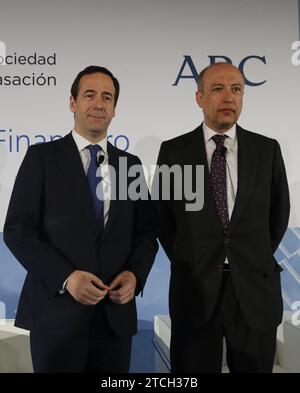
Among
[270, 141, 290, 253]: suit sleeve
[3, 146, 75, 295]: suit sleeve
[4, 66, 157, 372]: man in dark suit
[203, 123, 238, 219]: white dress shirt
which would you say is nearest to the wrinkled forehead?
[203, 123, 238, 219]: white dress shirt

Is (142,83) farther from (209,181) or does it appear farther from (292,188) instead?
(292,188)

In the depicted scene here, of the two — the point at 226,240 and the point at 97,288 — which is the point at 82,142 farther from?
the point at 226,240

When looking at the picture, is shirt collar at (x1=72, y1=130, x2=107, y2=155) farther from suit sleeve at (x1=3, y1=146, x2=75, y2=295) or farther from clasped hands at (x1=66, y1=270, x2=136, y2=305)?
clasped hands at (x1=66, y1=270, x2=136, y2=305)

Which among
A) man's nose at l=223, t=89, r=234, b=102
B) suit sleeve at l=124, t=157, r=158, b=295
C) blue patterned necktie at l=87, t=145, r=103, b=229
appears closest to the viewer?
suit sleeve at l=124, t=157, r=158, b=295

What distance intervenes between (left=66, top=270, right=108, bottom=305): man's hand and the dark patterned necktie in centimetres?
69

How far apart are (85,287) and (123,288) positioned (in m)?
0.17

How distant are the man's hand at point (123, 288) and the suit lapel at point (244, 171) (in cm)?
54

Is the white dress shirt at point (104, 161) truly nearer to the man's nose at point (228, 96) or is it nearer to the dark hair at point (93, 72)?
the dark hair at point (93, 72)

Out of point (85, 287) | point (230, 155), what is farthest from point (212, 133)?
point (85, 287)

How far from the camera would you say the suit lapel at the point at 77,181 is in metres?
2.42

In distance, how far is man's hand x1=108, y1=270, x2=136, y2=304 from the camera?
2305 millimetres

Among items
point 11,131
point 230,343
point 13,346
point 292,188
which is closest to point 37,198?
point 11,131

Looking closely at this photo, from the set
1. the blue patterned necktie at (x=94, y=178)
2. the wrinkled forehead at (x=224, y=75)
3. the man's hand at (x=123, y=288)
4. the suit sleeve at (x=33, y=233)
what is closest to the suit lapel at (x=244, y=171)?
the wrinkled forehead at (x=224, y=75)

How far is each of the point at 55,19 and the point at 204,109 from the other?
3.36ft
